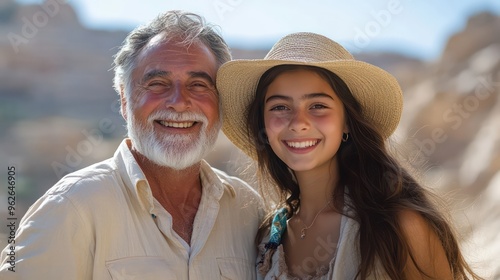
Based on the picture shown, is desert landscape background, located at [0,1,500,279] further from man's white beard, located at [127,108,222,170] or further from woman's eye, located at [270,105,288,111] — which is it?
man's white beard, located at [127,108,222,170]

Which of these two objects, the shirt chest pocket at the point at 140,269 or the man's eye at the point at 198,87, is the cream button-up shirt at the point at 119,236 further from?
the man's eye at the point at 198,87

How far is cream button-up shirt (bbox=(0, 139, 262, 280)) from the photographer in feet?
9.81

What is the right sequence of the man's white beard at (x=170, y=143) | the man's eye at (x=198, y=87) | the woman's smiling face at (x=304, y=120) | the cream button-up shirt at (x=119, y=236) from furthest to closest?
1. the man's eye at (x=198, y=87)
2. the man's white beard at (x=170, y=143)
3. the woman's smiling face at (x=304, y=120)
4. the cream button-up shirt at (x=119, y=236)

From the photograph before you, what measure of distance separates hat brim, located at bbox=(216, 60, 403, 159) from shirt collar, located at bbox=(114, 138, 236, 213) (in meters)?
0.33

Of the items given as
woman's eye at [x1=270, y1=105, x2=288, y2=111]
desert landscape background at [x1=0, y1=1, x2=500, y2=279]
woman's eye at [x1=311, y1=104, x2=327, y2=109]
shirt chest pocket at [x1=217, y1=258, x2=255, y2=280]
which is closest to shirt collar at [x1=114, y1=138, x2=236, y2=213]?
shirt chest pocket at [x1=217, y1=258, x2=255, y2=280]

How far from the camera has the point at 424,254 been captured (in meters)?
3.01

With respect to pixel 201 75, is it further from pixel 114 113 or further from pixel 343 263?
pixel 114 113

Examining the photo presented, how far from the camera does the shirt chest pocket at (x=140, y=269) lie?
3.13 metres

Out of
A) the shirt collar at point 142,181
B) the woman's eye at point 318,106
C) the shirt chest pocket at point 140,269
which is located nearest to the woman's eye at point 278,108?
the woman's eye at point 318,106

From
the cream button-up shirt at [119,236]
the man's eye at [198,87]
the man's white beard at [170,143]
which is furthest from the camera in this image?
the man's eye at [198,87]

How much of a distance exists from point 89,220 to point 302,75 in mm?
1305

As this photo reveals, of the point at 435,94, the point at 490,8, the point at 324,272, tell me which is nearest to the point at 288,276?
the point at 324,272

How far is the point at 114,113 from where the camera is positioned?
1085 inches

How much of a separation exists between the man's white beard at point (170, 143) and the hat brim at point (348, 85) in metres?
0.25
